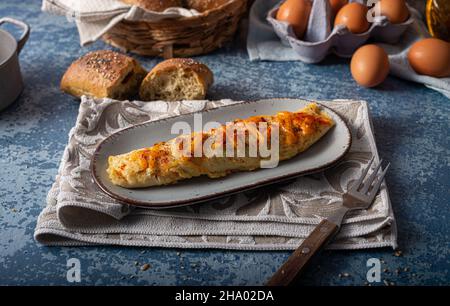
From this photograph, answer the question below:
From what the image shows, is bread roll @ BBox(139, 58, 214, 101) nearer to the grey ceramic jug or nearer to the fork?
the grey ceramic jug

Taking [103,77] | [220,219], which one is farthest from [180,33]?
[220,219]

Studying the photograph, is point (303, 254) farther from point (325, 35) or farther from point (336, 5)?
point (336, 5)

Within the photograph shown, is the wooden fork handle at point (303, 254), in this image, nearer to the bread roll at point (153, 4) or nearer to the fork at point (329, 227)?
the fork at point (329, 227)

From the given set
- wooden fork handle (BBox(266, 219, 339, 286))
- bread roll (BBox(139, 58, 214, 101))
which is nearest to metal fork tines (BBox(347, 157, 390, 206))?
wooden fork handle (BBox(266, 219, 339, 286))

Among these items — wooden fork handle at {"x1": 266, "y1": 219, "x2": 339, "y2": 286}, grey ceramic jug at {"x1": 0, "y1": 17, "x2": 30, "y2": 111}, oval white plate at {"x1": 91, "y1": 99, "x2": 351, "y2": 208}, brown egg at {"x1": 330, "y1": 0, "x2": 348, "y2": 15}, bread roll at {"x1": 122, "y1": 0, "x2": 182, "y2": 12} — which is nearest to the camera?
wooden fork handle at {"x1": 266, "y1": 219, "x2": 339, "y2": 286}

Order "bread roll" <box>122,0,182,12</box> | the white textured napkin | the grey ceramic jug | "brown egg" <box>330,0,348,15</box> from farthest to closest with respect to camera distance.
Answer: "brown egg" <box>330,0,348,15</box> → "bread roll" <box>122,0,182,12</box> → the white textured napkin → the grey ceramic jug

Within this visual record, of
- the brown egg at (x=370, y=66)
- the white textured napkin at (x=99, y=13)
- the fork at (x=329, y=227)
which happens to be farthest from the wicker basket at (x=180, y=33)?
the fork at (x=329, y=227)

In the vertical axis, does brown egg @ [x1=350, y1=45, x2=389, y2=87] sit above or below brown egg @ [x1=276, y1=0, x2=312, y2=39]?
below
